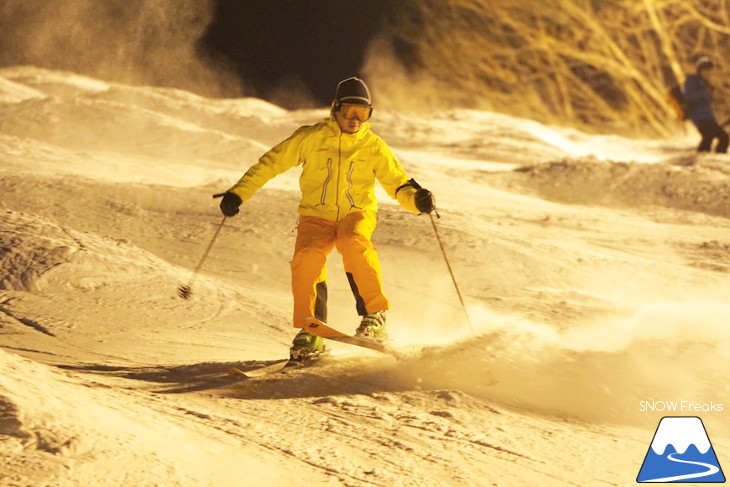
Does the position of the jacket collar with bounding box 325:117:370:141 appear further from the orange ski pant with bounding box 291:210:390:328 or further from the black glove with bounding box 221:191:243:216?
the black glove with bounding box 221:191:243:216

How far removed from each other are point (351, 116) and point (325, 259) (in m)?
0.63

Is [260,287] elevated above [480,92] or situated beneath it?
situated beneath

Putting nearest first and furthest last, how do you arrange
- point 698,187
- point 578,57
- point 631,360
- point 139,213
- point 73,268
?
point 631,360, point 73,268, point 139,213, point 698,187, point 578,57

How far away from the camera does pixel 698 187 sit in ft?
35.8

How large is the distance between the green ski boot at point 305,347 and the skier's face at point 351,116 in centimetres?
91

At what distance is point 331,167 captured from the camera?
4.39 m

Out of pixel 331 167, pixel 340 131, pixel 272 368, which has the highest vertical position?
pixel 340 131

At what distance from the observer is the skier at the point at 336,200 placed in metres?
4.30

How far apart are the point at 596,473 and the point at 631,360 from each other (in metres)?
1.45

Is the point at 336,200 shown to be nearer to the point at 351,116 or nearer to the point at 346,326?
the point at 351,116

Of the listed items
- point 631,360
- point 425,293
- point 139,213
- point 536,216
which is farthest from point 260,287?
point 536,216

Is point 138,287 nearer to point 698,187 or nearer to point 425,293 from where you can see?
point 425,293

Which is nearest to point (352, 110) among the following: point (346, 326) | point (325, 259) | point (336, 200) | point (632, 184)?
Answer: point (336, 200)

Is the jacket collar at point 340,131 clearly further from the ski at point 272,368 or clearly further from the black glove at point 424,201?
the ski at point 272,368
